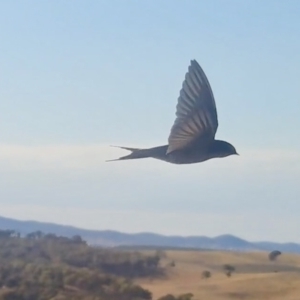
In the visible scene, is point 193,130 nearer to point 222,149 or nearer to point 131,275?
point 222,149

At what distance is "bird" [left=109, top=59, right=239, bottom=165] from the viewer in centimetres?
427

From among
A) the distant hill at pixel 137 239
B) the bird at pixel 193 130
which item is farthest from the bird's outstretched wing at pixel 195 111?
the distant hill at pixel 137 239

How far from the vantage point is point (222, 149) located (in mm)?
4305

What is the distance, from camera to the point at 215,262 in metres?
69.4

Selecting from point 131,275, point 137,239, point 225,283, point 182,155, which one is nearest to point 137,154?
point 182,155

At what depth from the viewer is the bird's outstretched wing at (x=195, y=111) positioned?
14.4ft

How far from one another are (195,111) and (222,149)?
0.98 feet

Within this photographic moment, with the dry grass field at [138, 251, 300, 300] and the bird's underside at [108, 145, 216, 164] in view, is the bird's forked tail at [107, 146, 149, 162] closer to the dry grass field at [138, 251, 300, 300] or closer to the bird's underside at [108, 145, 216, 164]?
the bird's underside at [108, 145, 216, 164]

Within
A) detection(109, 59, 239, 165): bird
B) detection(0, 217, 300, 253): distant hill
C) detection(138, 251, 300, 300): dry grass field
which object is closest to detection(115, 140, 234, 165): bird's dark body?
detection(109, 59, 239, 165): bird

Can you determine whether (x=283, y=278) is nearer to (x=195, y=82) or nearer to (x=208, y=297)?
(x=208, y=297)

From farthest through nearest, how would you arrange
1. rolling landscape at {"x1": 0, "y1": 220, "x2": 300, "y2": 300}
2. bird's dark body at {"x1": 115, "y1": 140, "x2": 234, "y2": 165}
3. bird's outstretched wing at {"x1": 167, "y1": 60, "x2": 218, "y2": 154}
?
1. rolling landscape at {"x1": 0, "y1": 220, "x2": 300, "y2": 300}
2. bird's outstretched wing at {"x1": 167, "y1": 60, "x2": 218, "y2": 154}
3. bird's dark body at {"x1": 115, "y1": 140, "x2": 234, "y2": 165}

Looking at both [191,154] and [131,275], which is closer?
[191,154]

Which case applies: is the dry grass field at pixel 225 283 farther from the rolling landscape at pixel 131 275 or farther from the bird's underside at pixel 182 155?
the bird's underside at pixel 182 155

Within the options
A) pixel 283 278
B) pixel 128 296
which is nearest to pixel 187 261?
pixel 283 278
